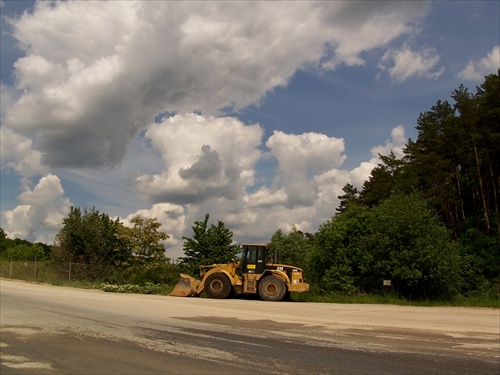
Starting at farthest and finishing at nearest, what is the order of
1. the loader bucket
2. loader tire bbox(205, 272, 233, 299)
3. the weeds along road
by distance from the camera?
the loader bucket
loader tire bbox(205, 272, 233, 299)
the weeds along road

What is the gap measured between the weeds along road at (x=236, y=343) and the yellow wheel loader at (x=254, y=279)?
696cm

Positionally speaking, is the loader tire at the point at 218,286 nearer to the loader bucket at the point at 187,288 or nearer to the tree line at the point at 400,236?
the loader bucket at the point at 187,288

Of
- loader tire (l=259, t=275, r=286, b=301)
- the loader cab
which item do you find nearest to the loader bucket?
the loader cab

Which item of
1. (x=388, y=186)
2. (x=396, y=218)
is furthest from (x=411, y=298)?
(x=388, y=186)

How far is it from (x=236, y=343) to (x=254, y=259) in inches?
525

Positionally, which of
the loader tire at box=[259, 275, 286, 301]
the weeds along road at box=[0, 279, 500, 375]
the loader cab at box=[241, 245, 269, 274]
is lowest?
the weeds along road at box=[0, 279, 500, 375]

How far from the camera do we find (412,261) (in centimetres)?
2297

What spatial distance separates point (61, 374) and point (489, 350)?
7.92 m

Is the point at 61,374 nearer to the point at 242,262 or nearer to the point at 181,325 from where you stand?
the point at 181,325

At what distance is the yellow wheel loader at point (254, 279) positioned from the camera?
2180cm

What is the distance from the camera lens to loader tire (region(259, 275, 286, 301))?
2156 cm

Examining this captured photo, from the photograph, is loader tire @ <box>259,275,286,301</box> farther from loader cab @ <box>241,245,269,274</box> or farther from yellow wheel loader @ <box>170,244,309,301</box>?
loader cab @ <box>241,245,269,274</box>

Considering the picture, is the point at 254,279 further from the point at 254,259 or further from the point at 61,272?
the point at 61,272

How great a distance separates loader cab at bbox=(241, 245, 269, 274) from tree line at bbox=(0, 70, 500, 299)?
2028 mm
